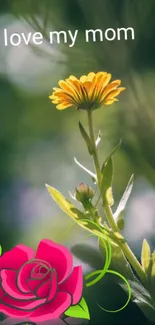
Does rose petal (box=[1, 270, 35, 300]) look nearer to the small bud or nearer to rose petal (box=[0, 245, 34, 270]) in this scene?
rose petal (box=[0, 245, 34, 270])

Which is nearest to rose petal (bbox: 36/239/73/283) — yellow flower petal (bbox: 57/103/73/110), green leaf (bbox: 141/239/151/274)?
green leaf (bbox: 141/239/151/274)

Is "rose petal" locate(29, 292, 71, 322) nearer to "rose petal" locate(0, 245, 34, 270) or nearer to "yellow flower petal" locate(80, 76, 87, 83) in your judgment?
"rose petal" locate(0, 245, 34, 270)

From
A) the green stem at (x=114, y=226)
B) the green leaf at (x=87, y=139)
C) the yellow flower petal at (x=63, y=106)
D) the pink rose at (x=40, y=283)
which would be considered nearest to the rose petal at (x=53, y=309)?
the pink rose at (x=40, y=283)

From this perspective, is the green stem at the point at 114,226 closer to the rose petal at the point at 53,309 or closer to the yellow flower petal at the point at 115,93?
the yellow flower petal at the point at 115,93

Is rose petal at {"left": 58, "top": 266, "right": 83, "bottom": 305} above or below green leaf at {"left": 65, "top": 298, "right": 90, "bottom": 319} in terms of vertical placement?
above

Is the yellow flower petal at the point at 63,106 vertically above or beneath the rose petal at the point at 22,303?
above

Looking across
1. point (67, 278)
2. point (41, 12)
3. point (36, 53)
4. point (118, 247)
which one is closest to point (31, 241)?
point (67, 278)

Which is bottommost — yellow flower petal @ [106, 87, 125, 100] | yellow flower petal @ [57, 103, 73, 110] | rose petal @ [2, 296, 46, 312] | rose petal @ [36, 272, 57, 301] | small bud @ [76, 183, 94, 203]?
rose petal @ [2, 296, 46, 312]
